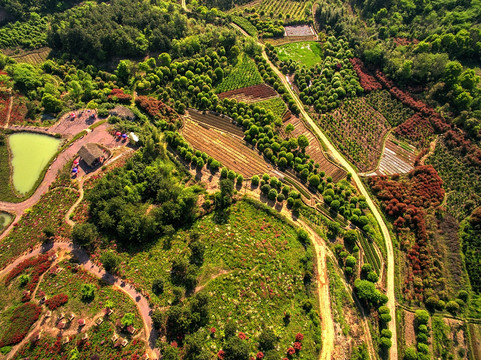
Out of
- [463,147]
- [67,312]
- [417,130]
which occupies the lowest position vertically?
[67,312]

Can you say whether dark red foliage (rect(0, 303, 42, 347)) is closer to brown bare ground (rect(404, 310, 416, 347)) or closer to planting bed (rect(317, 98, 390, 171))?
brown bare ground (rect(404, 310, 416, 347))

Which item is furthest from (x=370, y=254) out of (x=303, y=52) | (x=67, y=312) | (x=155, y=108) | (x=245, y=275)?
(x=303, y=52)

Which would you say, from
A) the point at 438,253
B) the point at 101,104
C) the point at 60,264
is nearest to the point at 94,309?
the point at 60,264

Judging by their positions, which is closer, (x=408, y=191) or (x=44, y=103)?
(x=408, y=191)

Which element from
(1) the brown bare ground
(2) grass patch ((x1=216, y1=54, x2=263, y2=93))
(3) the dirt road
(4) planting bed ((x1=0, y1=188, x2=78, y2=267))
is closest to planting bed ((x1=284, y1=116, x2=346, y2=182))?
(3) the dirt road

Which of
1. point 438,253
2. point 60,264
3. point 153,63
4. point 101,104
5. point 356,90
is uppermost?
point 356,90

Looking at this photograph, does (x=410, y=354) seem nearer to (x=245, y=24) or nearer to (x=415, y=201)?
(x=415, y=201)

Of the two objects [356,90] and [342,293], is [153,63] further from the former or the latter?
[342,293]

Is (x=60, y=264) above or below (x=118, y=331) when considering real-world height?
above
